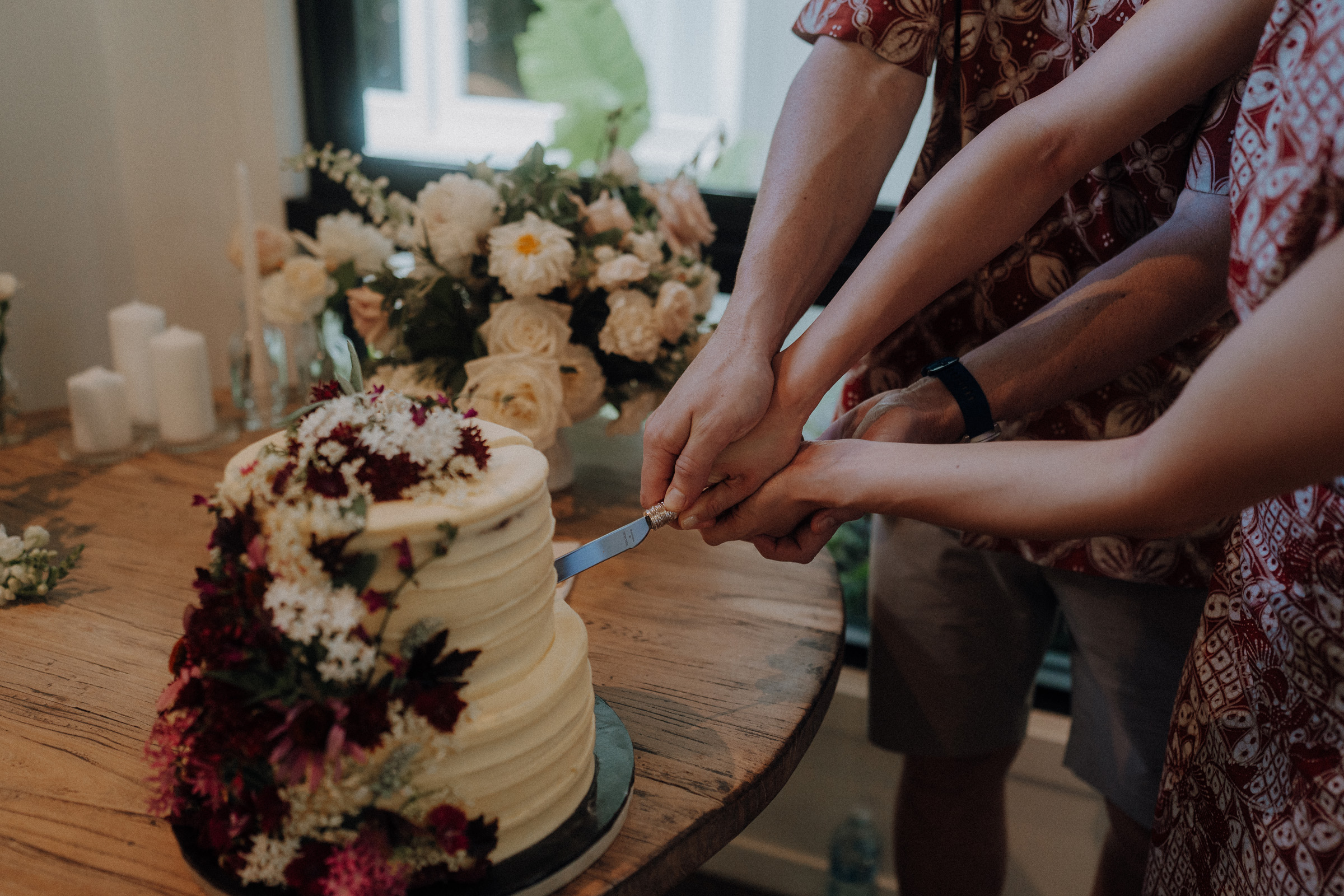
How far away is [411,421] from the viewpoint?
0.65 meters

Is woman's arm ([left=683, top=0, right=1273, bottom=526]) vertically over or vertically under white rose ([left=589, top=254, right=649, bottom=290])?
over

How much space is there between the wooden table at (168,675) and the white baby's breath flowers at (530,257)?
35 cm

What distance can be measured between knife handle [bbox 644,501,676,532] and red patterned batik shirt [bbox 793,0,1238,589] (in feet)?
1.51

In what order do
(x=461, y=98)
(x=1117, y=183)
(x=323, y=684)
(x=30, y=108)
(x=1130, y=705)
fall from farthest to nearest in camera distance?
(x=461, y=98) → (x=30, y=108) → (x=1130, y=705) → (x=1117, y=183) → (x=323, y=684)

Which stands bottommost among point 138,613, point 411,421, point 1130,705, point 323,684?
point 1130,705

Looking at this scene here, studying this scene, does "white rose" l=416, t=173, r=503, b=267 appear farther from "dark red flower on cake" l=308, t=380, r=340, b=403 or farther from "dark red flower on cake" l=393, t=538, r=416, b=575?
"dark red flower on cake" l=393, t=538, r=416, b=575

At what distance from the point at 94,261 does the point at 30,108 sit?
0.29 m

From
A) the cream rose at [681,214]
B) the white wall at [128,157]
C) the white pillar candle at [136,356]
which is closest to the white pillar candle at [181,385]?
the white pillar candle at [136,356]

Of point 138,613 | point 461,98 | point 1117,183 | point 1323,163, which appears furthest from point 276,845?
point 461,98

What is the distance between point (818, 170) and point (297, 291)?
99 centimetres

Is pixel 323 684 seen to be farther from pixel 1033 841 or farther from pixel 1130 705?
pixel 1033 841

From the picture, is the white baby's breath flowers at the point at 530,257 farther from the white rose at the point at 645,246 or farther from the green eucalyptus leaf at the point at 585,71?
the green eucalyptus leaf at the point at 585,71

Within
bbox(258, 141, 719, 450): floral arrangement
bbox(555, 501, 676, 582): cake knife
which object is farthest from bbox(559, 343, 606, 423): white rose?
bbox(555, 501, 676, 582): cake knife

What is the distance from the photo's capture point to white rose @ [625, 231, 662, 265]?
1.28 meters
